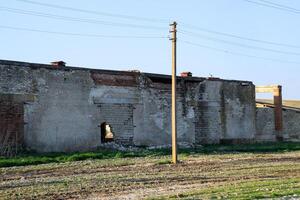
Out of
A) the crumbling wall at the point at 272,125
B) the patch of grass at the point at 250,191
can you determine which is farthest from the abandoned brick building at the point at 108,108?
the patch of grass at the point at 250,191

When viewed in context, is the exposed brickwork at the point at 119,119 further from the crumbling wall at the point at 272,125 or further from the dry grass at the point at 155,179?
the crumbling wall at the point at 272,125

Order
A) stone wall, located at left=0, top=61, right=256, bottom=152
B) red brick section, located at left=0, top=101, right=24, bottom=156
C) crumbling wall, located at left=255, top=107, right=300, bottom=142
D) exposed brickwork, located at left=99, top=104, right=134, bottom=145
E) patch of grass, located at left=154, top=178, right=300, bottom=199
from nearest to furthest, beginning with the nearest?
patch of grass, located at left=154, top=178, right=300, bottom=199, red brick section, located at left=0, top=101, right=24, bottom=156, stone wall, located at left=0, top=61, right=256, bottom=152, exposed brickwork, located at left=99, top=104, right=134, bottom=145, crumbling wall, located at left=255, top=107, right=300, bottom=142

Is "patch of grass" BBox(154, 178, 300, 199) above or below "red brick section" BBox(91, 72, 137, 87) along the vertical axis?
below

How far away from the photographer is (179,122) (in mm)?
36531

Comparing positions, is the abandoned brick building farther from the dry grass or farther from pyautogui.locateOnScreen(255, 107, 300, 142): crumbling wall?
the dry grass

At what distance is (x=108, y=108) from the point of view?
1281 inches

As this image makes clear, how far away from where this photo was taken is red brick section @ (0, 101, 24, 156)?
27.6 metres

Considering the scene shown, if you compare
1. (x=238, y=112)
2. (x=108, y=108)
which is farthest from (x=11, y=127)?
Result: (x=238, y=112)

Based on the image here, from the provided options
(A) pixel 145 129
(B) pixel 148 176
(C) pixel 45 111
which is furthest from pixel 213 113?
(B) pixel 148 176

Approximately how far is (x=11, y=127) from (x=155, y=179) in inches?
501

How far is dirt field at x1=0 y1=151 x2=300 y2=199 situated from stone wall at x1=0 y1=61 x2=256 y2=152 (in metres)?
5.77

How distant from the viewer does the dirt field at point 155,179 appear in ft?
45.8

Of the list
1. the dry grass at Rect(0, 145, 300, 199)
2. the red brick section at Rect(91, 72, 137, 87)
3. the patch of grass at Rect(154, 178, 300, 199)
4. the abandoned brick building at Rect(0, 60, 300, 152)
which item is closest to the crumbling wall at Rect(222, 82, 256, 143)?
the abandoned brick building at Rect(0, 60, 300, 152)

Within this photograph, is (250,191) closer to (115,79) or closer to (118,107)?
(118,107)
